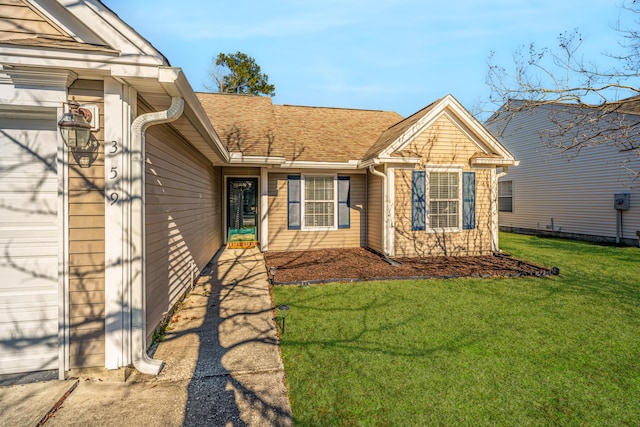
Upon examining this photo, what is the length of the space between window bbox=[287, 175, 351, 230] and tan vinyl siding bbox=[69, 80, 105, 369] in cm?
665

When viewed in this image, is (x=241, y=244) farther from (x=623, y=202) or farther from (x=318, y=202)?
(x=623, y=202)

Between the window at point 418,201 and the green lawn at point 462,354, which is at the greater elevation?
the window at point 418,201

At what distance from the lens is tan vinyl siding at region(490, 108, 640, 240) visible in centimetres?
1197

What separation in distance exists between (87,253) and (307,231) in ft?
22.7

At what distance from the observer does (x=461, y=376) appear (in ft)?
9.84

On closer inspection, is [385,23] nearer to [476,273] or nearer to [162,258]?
[476,273]

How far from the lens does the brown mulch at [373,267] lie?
6594 millimetres

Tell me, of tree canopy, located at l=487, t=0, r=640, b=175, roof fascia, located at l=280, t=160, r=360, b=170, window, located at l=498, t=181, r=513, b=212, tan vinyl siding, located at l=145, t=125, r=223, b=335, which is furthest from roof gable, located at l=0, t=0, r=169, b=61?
window, located at l=498, t=181, r=513, b=212

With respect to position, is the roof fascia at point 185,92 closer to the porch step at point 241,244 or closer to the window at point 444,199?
the porch step at point 241,244

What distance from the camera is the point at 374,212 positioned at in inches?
365

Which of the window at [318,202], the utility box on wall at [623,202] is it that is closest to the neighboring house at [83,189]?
the window at [318,202]

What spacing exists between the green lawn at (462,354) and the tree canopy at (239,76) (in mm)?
22537

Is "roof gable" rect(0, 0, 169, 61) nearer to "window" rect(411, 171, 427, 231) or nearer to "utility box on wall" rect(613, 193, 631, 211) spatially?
"window" rect(411, 171, 427, 231)

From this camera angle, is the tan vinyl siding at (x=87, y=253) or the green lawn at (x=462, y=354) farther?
the tan vinyl siding at (x=87, y=253)
